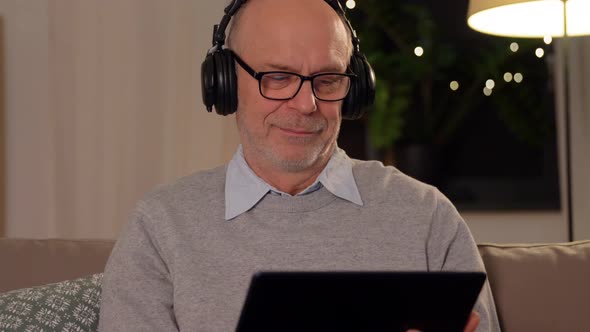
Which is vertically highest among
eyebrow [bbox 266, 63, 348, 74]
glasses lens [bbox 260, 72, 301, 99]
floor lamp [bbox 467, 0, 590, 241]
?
floor lamp [bbox 467, 0, 590, 241]

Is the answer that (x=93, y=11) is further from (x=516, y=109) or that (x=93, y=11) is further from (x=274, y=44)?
(x=516, y=109)

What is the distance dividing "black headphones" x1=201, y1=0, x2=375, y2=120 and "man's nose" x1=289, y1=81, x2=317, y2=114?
0.12 metres

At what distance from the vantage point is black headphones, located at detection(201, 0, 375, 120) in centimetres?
144

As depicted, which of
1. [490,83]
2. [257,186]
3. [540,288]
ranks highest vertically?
[490,83]

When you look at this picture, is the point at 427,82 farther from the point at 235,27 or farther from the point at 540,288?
the point at 235,27

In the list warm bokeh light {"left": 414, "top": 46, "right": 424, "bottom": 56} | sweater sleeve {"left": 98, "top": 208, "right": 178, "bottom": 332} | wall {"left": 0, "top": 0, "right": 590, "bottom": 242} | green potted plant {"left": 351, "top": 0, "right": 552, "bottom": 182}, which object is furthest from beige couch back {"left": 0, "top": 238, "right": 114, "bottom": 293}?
warm bokeh light {"left": 414, "top": 46, "right": 424, "bottom": 56}

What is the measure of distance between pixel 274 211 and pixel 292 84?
22cm

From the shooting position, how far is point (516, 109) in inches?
143

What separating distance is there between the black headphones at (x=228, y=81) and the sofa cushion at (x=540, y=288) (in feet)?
1.41

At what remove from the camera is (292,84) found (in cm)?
141

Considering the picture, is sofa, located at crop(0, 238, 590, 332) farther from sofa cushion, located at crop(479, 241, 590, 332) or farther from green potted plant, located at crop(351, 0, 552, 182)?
green potted plant, located at crop(351, 0, 552, 182)

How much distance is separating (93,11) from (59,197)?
0.65m

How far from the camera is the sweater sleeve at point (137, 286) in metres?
1.33

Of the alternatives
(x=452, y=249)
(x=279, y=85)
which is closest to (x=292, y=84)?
(x=279, y=85)
